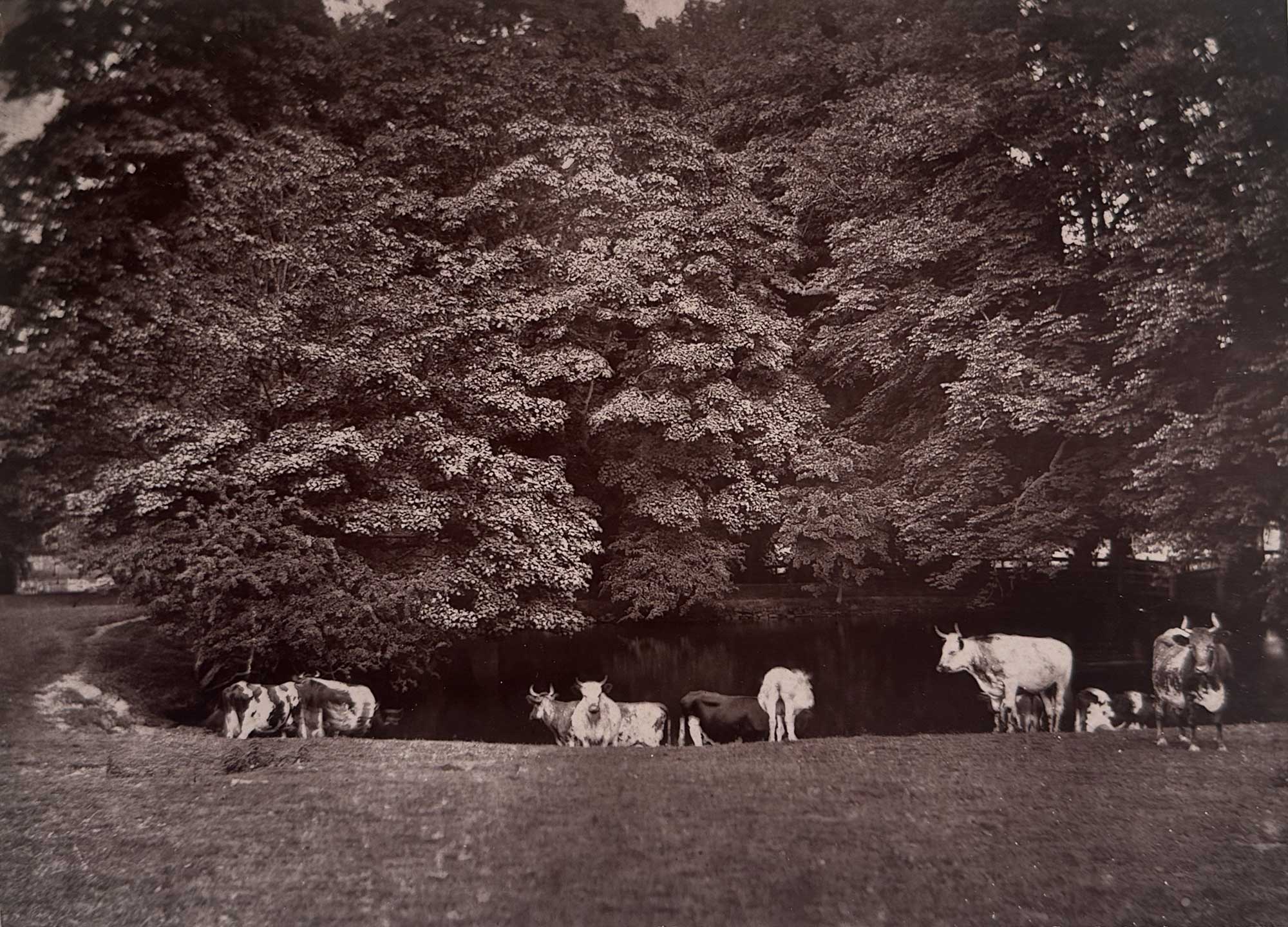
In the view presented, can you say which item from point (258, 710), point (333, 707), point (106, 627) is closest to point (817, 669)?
point (333, 707)

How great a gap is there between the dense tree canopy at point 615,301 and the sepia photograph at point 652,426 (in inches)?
0.7

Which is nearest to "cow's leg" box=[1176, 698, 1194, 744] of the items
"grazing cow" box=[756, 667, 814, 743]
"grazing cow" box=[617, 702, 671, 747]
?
"grazing cow" box=[756, 667, 814, 743]

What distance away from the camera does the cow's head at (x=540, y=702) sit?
12.2 feet

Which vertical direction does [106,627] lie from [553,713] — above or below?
above

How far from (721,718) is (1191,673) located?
2.17 metres

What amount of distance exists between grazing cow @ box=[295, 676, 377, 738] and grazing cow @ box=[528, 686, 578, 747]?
70 centimetres

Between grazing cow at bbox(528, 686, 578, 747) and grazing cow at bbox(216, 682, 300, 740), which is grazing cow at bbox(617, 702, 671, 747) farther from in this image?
grazing cow at bbox(216, 682, 300, 740)

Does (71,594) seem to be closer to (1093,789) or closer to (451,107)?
(451,107)

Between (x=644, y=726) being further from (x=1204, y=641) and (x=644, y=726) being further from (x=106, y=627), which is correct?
(x=1204, y=641)

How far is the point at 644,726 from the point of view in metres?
3.78

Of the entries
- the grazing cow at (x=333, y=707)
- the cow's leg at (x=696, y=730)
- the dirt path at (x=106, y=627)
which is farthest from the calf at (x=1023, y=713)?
the dirt path at (x=106, y=627)

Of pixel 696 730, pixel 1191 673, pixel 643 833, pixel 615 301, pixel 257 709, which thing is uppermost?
pixel 615 301

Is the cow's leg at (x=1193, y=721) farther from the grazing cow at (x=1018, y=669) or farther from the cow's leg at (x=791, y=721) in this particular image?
the cow's leg at (x=791, y=721)

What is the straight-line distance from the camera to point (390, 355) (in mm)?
3895
